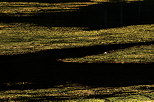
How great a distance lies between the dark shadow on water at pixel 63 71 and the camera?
7.29 meters

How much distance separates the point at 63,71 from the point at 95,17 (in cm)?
816

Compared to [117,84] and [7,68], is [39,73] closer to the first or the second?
[7,68]

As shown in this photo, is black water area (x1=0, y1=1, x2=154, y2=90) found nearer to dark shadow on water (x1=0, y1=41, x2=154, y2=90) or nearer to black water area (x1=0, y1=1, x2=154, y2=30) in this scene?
dark shadow on water (x1=0, y1=41, x2=154, y2=90)

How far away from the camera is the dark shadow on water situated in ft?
23.9

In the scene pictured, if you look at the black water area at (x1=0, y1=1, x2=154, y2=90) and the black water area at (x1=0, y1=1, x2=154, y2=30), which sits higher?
the black water area at (x1=0, y1=1, x2=154, y2=30)

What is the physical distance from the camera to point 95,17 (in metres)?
16.4

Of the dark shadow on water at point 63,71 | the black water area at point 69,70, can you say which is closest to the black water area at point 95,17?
the black water area at point 69,70

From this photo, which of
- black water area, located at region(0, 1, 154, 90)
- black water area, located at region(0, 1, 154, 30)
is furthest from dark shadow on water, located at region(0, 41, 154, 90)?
black water area, located at region(0, 1, 154, 30)

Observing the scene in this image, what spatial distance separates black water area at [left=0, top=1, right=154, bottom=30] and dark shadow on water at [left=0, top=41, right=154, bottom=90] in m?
5.04

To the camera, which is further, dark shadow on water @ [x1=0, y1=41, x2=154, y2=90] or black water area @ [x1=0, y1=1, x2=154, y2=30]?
black water area @ [x1=0, y1=1, x2=154, y2=30]

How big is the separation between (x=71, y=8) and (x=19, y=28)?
404 centimetres

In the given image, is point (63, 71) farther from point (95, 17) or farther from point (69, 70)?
point (95, 17)

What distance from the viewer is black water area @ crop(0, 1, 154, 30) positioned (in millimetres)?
15594

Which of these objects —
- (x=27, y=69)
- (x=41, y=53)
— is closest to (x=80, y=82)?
(x=27, y=69)
